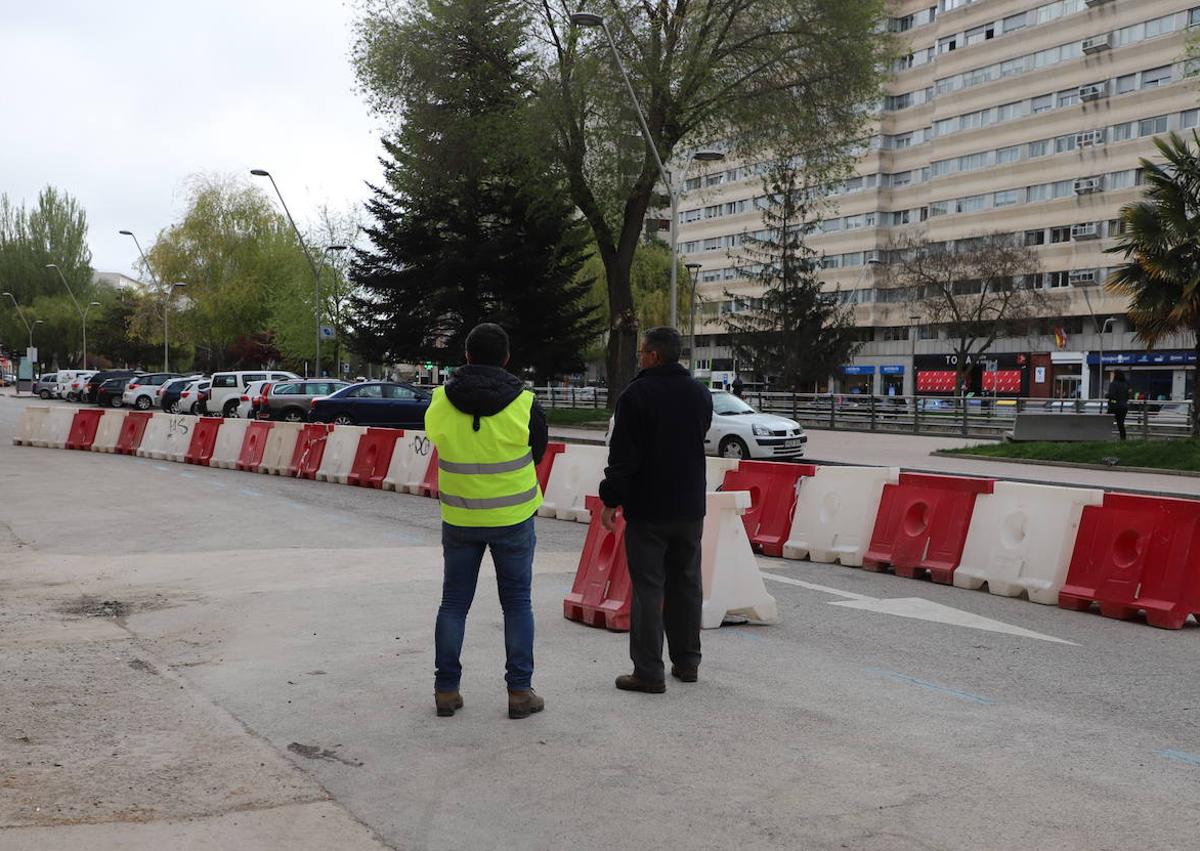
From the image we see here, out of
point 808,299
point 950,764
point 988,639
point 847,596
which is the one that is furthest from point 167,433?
point 808,299

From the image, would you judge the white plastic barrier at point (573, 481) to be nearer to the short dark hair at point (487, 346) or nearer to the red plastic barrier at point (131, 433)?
the short dark hair at point (487, 346)

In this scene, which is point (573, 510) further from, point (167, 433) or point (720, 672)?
point (167, 433)

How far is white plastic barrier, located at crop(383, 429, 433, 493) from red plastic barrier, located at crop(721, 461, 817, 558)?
6834 millimetres

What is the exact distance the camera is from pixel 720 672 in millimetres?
6727

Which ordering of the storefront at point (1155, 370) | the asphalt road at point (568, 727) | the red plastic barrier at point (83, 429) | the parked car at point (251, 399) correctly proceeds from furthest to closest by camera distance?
the storefront at point (1155, 370), the parked car at point (251, 399), the red plastic barrier at point (83, 429), the asphalt road at point (568, 727)

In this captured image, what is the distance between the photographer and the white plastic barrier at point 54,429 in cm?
2733

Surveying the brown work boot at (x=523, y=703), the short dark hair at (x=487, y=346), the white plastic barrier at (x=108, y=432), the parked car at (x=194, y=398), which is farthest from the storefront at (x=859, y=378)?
the brown work boot at (x=523, y=703)

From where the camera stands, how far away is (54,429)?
1086 inches

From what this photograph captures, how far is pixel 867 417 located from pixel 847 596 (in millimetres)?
31970

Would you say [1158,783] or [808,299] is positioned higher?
[808,299]

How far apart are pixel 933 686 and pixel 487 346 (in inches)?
113

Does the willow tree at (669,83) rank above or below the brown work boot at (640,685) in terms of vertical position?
above

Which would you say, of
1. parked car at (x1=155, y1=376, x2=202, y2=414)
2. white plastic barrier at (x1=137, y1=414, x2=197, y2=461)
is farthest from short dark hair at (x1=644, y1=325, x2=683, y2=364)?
parked car at (x1=155, y1=376, x2=202, y2=414)

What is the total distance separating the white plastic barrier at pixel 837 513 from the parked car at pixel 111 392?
51259 millimetres
